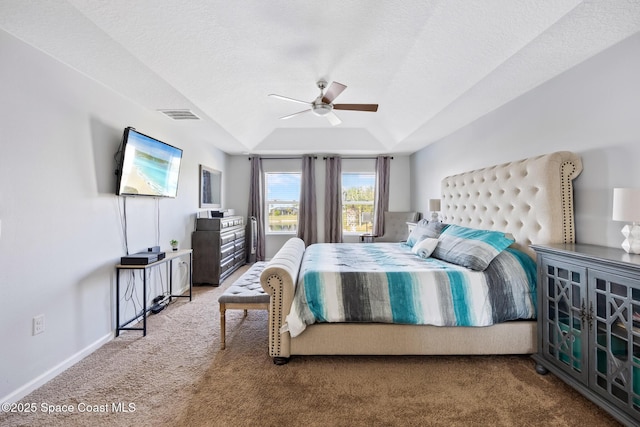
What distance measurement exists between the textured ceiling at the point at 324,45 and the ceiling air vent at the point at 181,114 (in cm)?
12

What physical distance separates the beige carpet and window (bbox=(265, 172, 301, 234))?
3.61 meters

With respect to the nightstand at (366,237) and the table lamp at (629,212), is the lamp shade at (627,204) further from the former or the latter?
the nightstand at (366,237)

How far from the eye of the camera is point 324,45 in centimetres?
244

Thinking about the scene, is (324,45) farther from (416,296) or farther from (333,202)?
(333,202)

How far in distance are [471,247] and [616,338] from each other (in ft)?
3.29

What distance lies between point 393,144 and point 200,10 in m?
3.65

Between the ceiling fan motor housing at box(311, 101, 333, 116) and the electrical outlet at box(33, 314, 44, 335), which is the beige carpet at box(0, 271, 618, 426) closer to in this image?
the electrical outlet at box(33, 314, 44, 335)

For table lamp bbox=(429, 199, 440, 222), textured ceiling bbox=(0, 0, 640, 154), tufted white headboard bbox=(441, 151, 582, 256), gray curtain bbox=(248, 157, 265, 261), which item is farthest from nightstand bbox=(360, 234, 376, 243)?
textured ceiling bbox=(0, 0, 640, 154)

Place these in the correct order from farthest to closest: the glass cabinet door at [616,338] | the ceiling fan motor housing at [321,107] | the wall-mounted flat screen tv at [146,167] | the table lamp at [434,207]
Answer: the table lamp at [434,207] → the ceiling fan motor housing at [321,107] → the wall-mounted flat screen tv at [146,167] → the glass cabinet door at [616,338]

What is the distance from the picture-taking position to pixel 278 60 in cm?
267

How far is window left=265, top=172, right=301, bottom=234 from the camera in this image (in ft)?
18.9

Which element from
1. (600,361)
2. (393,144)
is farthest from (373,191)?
(600,361)

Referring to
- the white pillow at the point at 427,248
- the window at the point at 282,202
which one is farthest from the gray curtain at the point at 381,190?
the white pillow at the point at 427,248

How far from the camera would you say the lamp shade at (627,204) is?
4.76ft
